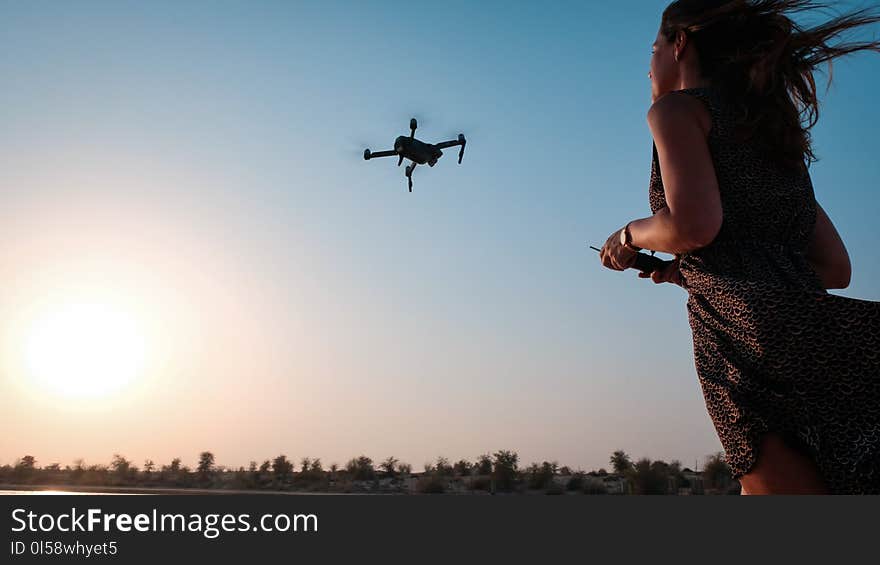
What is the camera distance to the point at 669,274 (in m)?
2.53

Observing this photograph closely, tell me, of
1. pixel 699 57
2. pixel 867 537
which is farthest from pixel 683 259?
pixel 867 537

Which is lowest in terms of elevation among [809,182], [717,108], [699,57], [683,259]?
[683,259]

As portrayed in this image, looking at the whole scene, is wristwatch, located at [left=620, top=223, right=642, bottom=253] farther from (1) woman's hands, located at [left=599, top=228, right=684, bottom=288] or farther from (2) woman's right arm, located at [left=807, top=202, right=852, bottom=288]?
(2) woman's right arm, located at [left=807, top=202, right=852, bottom=288]

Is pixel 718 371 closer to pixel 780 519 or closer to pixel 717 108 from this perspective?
pixel 780 519

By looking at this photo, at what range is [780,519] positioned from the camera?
1.81 metres

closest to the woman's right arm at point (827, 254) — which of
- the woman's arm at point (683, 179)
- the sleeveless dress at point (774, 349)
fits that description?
the sleeveless dress at point (774, 349)

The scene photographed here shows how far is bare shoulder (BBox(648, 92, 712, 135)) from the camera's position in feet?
7.19

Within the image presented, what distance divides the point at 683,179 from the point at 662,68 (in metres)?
0.64

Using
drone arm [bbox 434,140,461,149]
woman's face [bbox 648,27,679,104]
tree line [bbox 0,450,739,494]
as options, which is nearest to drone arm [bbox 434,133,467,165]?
drone arm [bbox 434,140,461,149]

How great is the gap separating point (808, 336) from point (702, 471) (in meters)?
24.5

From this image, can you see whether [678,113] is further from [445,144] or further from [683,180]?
[445,144]

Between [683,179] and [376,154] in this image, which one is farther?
[376,154]

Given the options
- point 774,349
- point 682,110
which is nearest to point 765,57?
point 682,110

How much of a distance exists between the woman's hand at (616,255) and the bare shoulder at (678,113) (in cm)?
43
